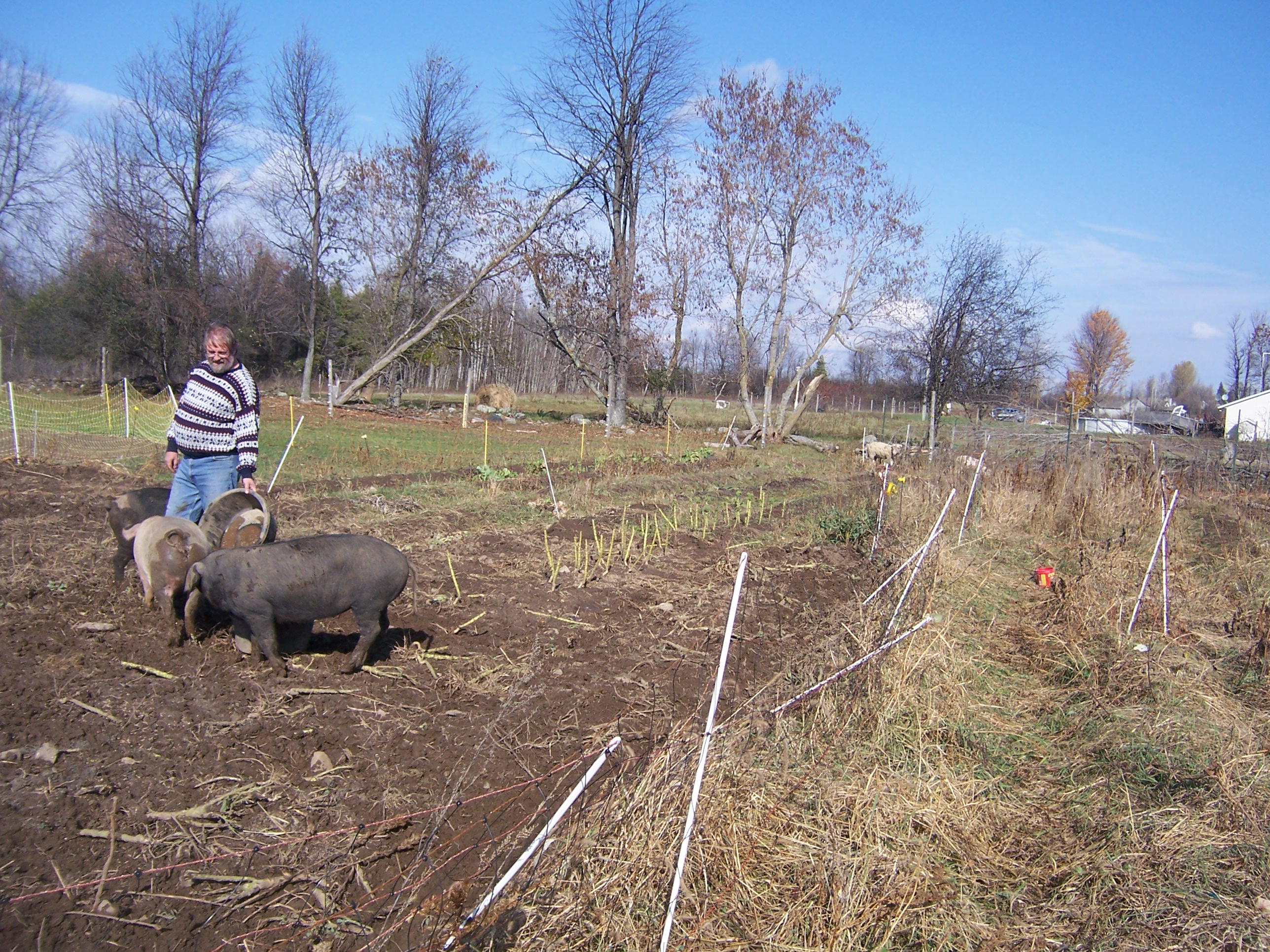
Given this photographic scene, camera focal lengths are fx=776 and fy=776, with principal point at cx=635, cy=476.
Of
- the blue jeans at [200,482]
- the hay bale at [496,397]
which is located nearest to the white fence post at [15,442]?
the blue jeans at [200,482]

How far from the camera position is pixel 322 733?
367 centimetres

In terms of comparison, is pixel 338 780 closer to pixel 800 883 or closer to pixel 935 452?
pixel 800 883

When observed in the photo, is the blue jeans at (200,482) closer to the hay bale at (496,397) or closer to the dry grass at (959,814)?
the dry grass at (959,814)

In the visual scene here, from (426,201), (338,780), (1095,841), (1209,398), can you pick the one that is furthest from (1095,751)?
(1209,398)

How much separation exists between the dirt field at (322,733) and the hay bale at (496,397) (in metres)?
23.2

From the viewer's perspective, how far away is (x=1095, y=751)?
422cm

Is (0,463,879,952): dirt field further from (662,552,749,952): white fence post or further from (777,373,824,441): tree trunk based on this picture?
(777,373,824,441): tree trunk

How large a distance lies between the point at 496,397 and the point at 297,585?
26.2 meters

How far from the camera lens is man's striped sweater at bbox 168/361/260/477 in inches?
187

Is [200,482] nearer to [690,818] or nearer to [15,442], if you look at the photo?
[690,818]

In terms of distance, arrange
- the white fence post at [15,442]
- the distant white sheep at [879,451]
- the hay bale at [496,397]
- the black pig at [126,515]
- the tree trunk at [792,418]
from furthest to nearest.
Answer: the hay bale at [496,397]
the tree trunk at [792,418]
the distant white sheep at [879,451]
the white fence post at [15,442]
the black pig at [126,515]

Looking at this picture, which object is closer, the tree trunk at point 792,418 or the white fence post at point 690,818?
the white fence post at point 690,818

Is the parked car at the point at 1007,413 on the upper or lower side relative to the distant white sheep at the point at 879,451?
upper

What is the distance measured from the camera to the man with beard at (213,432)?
15.5ft
